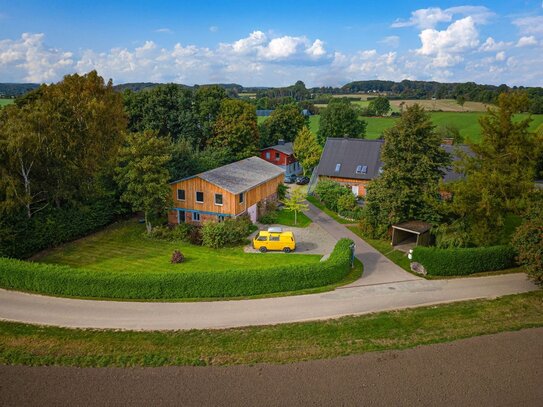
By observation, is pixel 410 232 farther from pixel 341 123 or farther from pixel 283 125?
pixel 341 123

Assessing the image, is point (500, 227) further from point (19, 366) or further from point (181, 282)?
point (19, 366)

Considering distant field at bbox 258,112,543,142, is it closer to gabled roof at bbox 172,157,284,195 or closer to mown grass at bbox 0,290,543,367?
gabled roof at bbox 172,157,284,195

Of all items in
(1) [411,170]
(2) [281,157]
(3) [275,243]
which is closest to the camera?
(3) [275,243]

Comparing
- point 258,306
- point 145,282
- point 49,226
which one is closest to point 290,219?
point 258,306

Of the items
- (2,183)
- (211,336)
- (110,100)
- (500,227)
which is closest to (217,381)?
(211,336)

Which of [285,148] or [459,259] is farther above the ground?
[285,148]

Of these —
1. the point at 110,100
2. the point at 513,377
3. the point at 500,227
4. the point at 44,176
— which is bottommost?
the point at 513,377

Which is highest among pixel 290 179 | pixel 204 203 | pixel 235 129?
pixel 235 129
